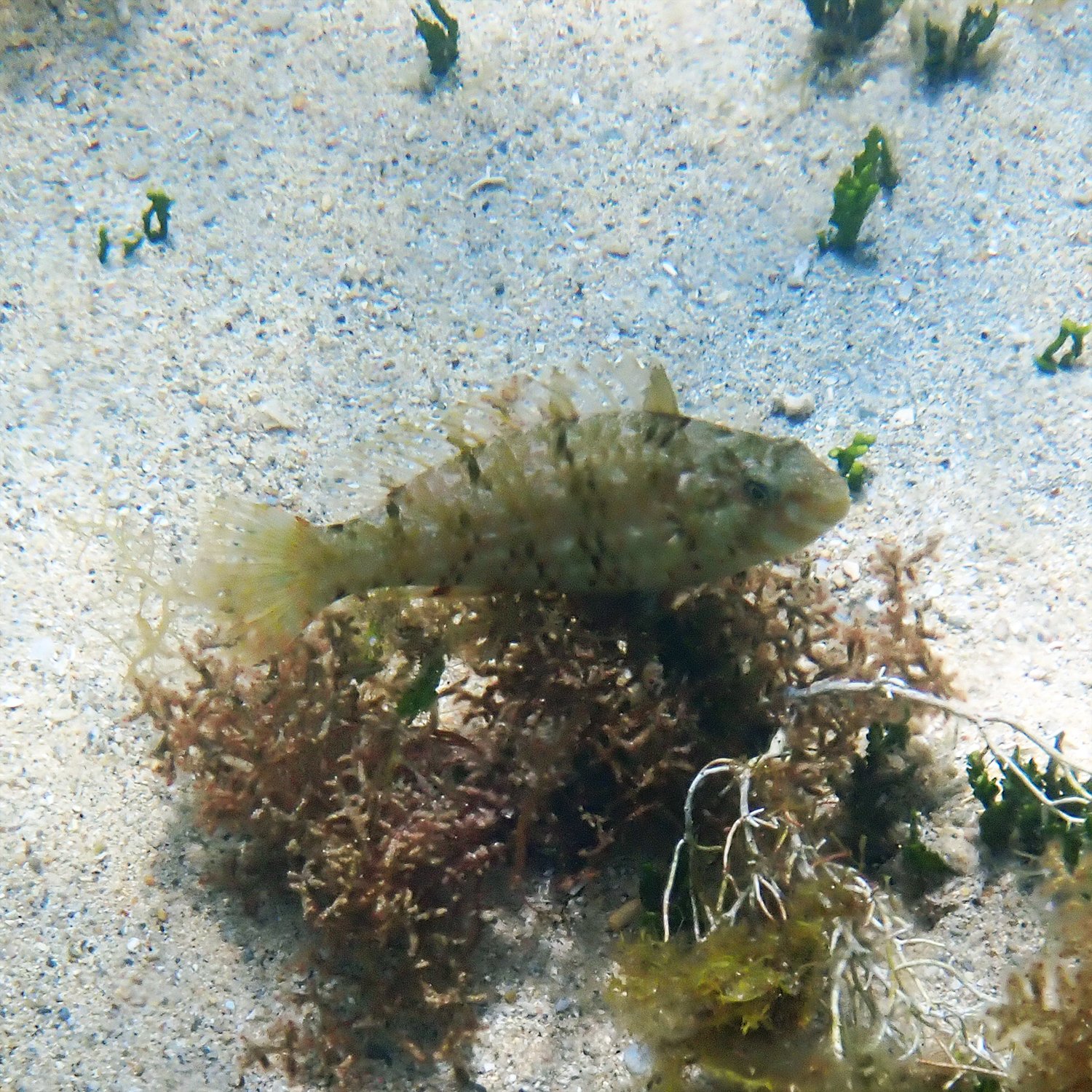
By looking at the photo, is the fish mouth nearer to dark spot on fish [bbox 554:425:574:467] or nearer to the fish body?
the fish body

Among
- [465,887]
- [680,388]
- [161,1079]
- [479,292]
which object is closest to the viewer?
[161,1079]

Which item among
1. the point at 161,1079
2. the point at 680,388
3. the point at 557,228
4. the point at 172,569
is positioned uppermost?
the point at 557,228

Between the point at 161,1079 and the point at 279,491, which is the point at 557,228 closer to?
the point at 279,491

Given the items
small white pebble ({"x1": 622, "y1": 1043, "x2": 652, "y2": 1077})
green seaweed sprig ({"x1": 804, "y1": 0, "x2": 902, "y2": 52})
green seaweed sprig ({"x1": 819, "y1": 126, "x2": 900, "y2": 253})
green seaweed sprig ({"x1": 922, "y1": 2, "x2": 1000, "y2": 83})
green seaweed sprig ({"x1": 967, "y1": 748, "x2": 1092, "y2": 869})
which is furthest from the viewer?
green seaweed sprig ({"x1": 804, "y1": 0, "x2": 902, "y2": 52})

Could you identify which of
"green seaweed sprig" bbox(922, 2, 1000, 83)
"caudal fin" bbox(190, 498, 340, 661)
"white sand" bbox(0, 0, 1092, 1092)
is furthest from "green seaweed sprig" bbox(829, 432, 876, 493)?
"green seaweed sprig" bbox(922, 2, 1000, 83)

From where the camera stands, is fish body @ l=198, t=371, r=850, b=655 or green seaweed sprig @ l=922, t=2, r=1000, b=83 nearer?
fish body @ l=198, t=371, r=850, b=655

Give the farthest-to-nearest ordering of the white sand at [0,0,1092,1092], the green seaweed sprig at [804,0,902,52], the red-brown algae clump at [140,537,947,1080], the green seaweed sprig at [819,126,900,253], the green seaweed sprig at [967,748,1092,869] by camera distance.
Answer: the green seaweed sprig at [804,0,902,52], the green seaweed sprig at [819,126,900,253], the white sand at [0,0,1092,1092], the red-brown algae clump at [140,537,947,1080], the green seaweed sprig at [967,748,1092,869]

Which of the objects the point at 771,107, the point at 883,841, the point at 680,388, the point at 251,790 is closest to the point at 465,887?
the point at 251,790
